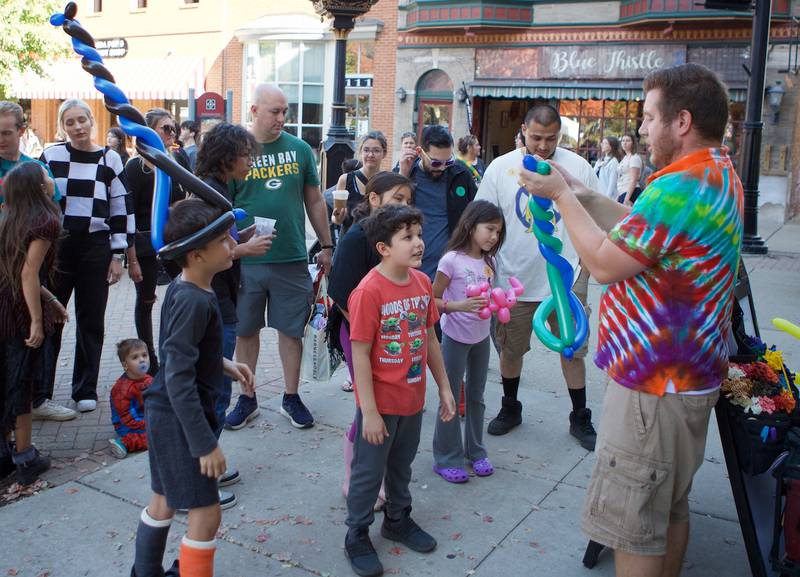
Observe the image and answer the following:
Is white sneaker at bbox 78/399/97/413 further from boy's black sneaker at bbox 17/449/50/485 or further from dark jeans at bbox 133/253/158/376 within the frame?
boy's black sneaker at bbox 17/449/50/485

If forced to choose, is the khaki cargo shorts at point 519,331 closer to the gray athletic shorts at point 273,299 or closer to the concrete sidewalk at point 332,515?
the concrete sidewalk at point 332,515

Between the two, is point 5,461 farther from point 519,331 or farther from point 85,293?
point 519,331

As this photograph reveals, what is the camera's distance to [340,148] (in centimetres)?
1087

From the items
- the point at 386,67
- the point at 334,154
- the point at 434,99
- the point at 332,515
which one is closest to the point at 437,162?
the point at 332,515

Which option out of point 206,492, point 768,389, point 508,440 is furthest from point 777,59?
point 206,492

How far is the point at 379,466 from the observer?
335 centimetres

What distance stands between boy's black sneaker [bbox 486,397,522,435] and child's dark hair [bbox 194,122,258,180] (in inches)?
86.6

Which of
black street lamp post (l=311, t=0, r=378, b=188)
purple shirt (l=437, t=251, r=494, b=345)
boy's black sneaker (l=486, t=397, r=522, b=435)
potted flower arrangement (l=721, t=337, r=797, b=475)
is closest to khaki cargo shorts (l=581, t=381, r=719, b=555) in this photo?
potted flower arrangement (l=721, t=337, r=797, b=475)

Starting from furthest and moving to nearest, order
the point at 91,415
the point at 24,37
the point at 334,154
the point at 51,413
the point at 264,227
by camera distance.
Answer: the point at 24,37, the point at 334,154, the point at 91,415, the point at 51,413, the point at 264,227

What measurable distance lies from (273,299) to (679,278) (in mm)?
2982

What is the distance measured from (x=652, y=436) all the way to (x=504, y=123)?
1933 centimetres

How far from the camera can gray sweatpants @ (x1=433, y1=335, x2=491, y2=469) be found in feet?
13.9

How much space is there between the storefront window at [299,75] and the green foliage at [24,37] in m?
5.76

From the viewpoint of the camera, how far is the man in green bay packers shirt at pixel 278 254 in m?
4.86
